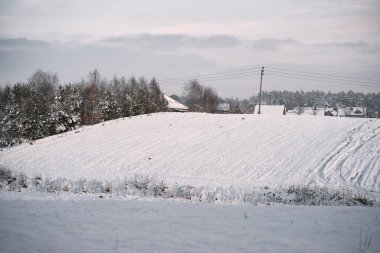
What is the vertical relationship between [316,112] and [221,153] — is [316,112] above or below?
above

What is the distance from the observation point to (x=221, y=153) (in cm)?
3012

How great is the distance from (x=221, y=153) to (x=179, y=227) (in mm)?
21385

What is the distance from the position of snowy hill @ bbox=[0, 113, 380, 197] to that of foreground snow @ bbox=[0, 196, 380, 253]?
8.80m

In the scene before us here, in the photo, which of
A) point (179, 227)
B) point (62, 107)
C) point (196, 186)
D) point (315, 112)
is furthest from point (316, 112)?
point (179, 227)

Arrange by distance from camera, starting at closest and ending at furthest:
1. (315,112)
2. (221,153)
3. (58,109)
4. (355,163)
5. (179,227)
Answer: (179,227), (355,163), (221,153), (58,109), (315,112)

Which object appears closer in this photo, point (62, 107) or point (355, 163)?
point (355, 163)

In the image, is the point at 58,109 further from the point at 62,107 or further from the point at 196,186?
the point at 196,186

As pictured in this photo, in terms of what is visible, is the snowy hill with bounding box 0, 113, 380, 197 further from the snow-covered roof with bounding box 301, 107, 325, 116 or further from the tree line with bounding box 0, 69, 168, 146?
the snow-covered roof with bounding box 301, 107, 325, 116

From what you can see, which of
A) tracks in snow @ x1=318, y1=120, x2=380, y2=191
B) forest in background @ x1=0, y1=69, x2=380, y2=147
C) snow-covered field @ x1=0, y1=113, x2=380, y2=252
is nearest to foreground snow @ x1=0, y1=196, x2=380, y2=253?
snow-covered field @ x1=0, y1=113, x2=380, y2=252

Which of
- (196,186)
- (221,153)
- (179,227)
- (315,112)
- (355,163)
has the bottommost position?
(196,186)

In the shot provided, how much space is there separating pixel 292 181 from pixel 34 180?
15899 mm

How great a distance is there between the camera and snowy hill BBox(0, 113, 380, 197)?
23297 mm

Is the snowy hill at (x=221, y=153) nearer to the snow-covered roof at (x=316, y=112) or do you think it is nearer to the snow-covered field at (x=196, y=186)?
the snow-covered field at (x=196, y=186)

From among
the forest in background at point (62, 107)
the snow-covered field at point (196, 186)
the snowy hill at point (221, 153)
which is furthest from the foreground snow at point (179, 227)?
the forest in background at point (62, 107)
